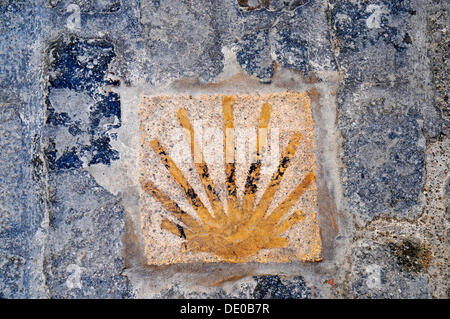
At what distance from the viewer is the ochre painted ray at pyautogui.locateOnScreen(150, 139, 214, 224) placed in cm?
133

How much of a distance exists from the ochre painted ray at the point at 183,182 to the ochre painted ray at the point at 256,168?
150 mm

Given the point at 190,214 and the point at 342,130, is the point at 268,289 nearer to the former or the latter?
the point at 190,214

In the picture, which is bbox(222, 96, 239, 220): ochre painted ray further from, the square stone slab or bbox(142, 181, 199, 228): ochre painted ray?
bbox(142, 181, 199, 228): ochre painted ray

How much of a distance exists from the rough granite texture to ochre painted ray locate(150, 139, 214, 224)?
15 cm

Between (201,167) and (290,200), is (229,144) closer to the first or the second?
(201,167)

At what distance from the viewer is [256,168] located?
134 centimetres

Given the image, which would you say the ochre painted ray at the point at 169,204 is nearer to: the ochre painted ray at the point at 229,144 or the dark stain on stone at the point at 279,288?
the ochre painted ray at the point at 229,144

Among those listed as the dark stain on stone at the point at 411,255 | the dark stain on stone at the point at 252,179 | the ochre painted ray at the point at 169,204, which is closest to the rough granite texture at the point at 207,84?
the dark stain on stone at the point at 411,255

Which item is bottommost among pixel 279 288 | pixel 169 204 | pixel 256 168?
pixel 279 288

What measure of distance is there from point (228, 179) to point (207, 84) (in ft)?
1.22

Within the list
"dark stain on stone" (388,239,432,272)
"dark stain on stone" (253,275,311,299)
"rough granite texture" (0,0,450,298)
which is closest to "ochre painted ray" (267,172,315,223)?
"rough granite texture" (0,0,450,298)

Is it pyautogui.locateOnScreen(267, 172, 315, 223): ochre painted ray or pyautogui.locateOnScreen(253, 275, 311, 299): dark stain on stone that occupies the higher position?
pyautogui.locateOnScreen(267, 172, 315, 223): ochre painted ray

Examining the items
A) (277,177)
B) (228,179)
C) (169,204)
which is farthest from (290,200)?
(169,204)
